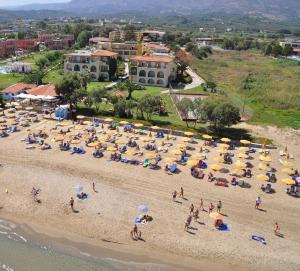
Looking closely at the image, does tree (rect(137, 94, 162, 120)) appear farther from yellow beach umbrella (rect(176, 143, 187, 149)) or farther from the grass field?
the grass field

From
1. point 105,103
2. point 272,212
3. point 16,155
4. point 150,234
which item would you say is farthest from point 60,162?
point 105,103

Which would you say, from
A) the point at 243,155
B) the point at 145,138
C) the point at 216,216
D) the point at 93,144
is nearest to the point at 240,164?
the point at 243,155

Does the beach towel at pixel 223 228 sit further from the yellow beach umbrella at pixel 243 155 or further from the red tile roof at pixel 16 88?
the red tile roof at pixel 16 88

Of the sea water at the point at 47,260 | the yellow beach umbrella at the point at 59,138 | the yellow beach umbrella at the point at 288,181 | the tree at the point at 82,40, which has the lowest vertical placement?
the tree at the point at 82,40

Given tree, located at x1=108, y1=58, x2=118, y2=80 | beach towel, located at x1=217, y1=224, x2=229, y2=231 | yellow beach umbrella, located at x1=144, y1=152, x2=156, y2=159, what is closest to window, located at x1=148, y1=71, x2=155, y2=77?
tree, located at x1=108, y1=58, x2=118, y2=80

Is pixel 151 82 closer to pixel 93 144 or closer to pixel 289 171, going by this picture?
pixel 93 144

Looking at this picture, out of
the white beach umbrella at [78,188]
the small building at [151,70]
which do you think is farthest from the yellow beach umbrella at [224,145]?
the small building at [151,70]
